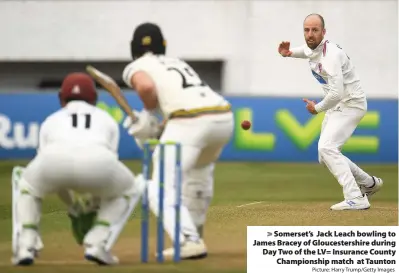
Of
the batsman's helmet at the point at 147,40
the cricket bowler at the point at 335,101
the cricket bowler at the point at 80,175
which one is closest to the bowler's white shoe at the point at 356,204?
the cricket bowler at the point at 335,101

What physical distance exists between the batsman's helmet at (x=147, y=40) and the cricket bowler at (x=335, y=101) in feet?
6.69

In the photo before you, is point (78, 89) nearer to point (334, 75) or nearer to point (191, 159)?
point (191, 159)

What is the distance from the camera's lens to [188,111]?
19.9 feet

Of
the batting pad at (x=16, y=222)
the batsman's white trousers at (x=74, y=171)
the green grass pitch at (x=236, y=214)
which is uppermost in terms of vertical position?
the batsman's white trousers at (x=74, y=171)

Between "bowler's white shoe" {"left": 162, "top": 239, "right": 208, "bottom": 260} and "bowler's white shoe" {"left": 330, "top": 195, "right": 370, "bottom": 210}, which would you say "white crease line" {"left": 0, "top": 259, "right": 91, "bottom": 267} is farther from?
"bowler's white shoe" {"left": 330, "top": 195, "right": 370, "bottom": 210}

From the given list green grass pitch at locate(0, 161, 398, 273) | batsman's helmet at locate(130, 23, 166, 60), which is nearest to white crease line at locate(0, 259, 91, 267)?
green grass pitch at locate(0, 161, 398, 273)

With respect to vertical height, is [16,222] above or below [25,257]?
above

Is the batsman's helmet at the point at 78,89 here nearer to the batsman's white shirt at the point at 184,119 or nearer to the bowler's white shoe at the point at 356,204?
the batsman's white shirt at the point at 184,119

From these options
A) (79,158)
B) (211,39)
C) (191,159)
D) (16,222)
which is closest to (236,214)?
(191,159)

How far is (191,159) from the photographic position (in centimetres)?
607

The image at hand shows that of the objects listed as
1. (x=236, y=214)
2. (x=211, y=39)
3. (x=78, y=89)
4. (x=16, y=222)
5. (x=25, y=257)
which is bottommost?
(x=236, y=214)

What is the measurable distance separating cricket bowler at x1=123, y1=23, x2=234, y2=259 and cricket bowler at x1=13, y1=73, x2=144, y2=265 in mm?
278

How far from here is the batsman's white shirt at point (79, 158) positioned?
557cm

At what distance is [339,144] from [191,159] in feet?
7.97
